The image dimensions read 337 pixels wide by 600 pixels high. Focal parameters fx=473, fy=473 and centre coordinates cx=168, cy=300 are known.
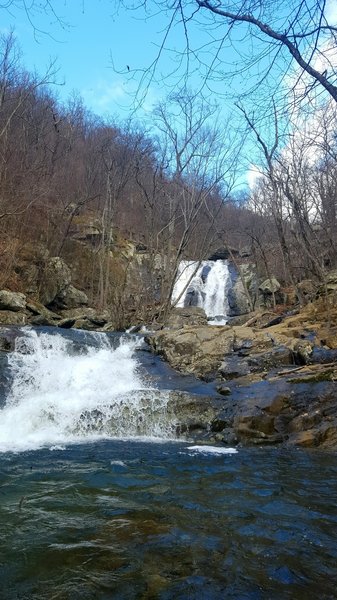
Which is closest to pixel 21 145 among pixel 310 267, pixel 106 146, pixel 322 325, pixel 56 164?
pixel 56 164

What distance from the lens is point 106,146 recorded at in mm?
28422

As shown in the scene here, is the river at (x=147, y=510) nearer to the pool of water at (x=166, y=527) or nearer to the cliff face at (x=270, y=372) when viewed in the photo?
the pool of water at (x=166, y=527)

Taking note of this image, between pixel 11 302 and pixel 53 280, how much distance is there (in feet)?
16.0

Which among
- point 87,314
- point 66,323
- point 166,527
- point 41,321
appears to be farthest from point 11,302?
point 166,527

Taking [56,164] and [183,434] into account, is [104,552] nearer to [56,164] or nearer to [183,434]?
[183,434]

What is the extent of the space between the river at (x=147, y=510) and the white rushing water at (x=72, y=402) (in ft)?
0.12

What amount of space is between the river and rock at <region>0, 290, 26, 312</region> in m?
7.91

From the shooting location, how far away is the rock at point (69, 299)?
22070 millimetres

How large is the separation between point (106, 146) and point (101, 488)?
26.0 m

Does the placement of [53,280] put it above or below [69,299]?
above

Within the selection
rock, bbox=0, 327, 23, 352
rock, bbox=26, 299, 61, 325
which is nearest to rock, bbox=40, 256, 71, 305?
rock, bbox=26, 299, 61, 325

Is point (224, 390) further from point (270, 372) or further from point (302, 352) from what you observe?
point (302, 352)

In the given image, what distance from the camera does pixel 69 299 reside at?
22.6 metres

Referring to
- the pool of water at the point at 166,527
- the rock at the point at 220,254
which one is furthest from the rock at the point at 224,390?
the rock at the point at 220,254
